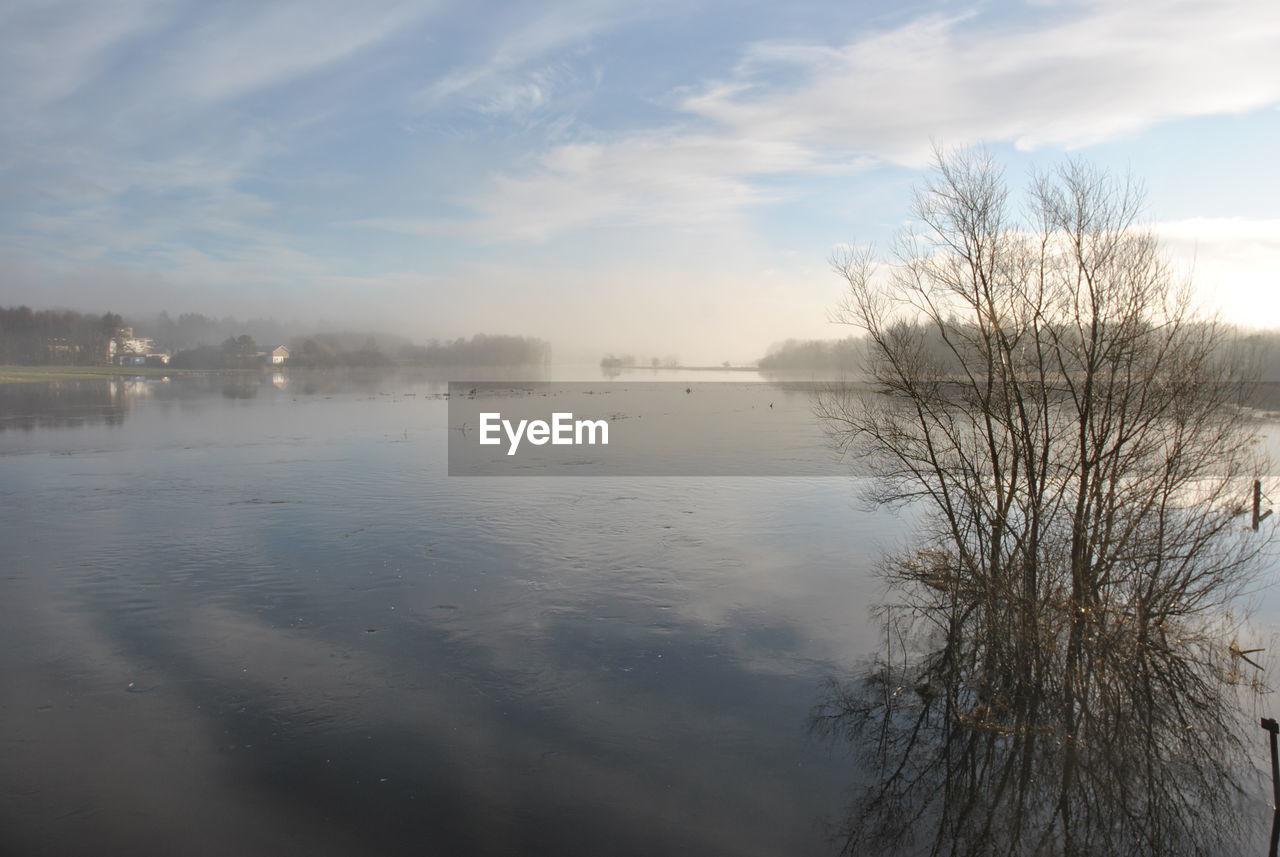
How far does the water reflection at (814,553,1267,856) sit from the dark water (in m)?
0.67

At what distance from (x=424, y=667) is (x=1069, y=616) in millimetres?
8987

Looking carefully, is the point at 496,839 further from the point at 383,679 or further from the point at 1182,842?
the point at 1182,842

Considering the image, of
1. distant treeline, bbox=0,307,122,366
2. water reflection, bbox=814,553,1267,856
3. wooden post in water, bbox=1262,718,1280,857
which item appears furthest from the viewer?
distant treeline, bbox=0,307,122,366

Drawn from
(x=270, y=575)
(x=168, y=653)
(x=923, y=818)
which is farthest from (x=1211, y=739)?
(x=270, y=575)

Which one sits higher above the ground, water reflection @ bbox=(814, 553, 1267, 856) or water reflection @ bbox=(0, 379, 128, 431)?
water reflection @ bbox=(0, 379, 128, 431)

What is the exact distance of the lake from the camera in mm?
7566

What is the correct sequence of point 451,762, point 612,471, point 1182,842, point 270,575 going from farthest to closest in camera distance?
point 612,471 → point 270,575 → point 451,762 → point 1182,842

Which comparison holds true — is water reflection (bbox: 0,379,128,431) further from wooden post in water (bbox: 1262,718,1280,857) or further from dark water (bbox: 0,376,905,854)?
wooden post in water (bbox: 1262,718,1280,857)

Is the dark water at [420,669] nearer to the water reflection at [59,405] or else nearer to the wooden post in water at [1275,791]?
the wooden post in water at [1275,791]

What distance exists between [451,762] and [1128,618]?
9116 mm

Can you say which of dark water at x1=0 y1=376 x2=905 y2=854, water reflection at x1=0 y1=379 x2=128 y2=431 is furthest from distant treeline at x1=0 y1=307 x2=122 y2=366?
dark water at x1=0 y1=376 x2=905 y2=854

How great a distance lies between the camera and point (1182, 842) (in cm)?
775

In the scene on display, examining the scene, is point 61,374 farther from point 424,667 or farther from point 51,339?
point 424,667

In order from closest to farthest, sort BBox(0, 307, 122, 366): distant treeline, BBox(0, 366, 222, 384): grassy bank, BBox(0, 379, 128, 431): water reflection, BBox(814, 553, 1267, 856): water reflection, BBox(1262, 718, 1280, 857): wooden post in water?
BBox(1262, 718, 1280, 857): wooden post in water, BBox(814, 553, 1267, 856): water reflection, BBox(0, 379, 128, 431): water reflection, BBox(0, 366, 222, 384): grassy bank, BBox(0, 307, 122, 366): distant treeline
